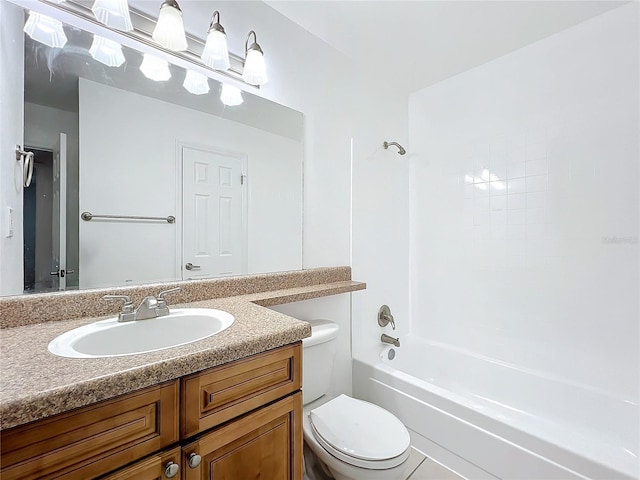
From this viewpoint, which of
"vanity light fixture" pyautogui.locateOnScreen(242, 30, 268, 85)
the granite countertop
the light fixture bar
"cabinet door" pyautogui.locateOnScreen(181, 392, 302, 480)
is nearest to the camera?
the granite countertop

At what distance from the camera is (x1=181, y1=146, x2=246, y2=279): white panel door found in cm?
132

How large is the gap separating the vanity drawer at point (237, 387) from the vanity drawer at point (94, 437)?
0.04 m

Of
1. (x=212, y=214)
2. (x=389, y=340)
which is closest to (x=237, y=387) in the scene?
(x=212, y=214)

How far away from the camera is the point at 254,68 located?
141cm

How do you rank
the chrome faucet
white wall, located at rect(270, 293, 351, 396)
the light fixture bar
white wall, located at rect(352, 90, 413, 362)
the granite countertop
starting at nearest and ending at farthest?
the granite countertop → the chrome faucet → the light fixture bar → white wall, located at rect(270, 293, 351, 396) → white wall, located at rect(352, 90, 413, 362)

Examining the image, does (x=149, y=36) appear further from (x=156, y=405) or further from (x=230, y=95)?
(x=156, y=405)

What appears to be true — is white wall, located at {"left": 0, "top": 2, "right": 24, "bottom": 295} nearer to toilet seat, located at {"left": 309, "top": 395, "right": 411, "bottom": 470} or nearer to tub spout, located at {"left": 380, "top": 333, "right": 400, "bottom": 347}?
toilet seat, located at {"left": 309, "top": 395, "right": 411, "bottom": 470}

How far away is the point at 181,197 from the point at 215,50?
673 mm

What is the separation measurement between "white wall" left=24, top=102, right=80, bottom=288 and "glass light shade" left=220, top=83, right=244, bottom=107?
617 mm

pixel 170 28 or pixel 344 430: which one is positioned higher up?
pixel 170 28

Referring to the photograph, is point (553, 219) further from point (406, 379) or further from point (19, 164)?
point (19, 164)

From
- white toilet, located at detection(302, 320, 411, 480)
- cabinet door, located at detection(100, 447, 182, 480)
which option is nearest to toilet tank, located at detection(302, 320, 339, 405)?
white toilet, located at detection(302, 320, 411, 480)

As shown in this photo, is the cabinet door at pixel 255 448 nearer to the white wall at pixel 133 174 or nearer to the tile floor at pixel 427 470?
the white wall at pixel 133 174

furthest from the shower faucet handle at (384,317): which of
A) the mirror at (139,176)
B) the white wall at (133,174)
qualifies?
the white wall at (133,174)
